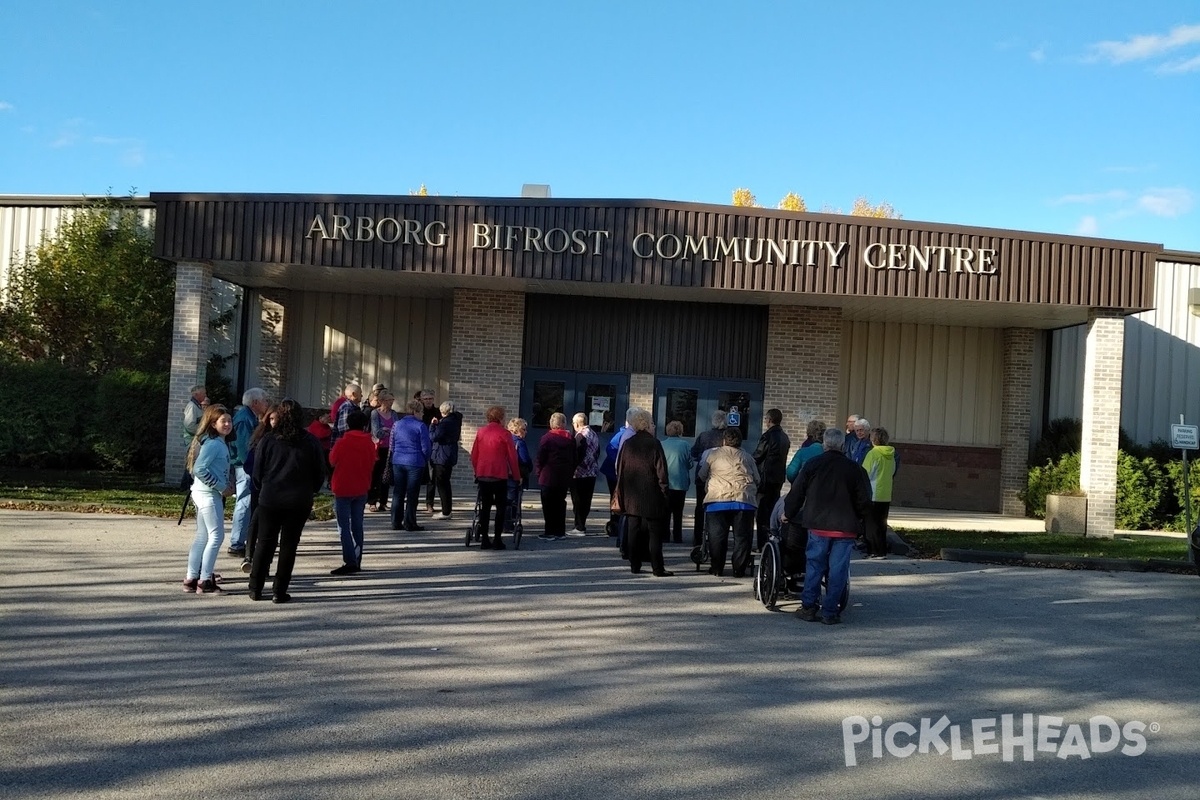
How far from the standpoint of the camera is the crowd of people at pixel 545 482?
976 cm

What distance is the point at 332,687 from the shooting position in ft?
23.1

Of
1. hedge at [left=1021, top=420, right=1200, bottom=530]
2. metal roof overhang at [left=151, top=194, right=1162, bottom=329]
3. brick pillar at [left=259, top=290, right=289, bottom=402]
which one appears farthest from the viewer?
brick pillar at [left=259, top=290, right=289, bottom=402]

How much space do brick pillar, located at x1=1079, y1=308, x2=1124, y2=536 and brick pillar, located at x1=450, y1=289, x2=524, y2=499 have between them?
398 inches

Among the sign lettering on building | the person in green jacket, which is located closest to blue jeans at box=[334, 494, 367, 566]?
the person in green jacket

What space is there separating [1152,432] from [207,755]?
23.7m

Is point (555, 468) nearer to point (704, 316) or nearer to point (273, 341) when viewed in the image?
point (704, 316)

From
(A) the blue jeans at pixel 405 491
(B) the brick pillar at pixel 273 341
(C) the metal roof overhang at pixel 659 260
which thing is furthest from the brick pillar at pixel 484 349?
(A) the blue jeans at pixel 405 491

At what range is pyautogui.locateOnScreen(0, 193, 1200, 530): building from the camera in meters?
18.9

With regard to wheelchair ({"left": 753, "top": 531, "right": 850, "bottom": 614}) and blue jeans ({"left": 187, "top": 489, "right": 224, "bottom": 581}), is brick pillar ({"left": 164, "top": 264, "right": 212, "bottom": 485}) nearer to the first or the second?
blue jeans ({"left": 187, "top": 489, "right": 224, "bottom": 581})

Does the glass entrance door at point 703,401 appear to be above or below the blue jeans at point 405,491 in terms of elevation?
above

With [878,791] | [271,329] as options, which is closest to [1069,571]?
[878,791]

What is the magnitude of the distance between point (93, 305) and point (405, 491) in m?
12.1

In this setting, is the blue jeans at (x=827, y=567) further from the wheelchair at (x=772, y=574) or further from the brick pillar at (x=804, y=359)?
the brick pillar at (x=804, y=359)

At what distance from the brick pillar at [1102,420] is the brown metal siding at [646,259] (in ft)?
1.82
